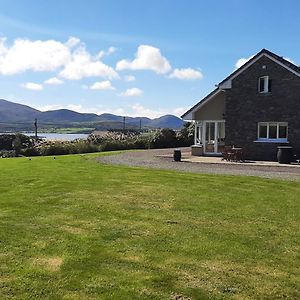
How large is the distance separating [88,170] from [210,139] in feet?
47.8

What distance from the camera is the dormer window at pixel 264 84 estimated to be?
88.7 feet

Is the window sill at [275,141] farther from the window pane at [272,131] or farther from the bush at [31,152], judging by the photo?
the bush at [31,152]

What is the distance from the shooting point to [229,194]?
12727 millimetres

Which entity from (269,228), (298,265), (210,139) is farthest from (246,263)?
(210,139)

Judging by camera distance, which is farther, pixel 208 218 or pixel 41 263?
pixel 208 218

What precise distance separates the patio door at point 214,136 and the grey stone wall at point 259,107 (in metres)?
2.58

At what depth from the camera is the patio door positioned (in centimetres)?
3123

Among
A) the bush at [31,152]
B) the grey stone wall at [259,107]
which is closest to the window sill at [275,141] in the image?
the grey stone wall at [259,107]

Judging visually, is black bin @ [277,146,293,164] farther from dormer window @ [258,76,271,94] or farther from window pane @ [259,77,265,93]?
window pane @ [259,77,265,93]

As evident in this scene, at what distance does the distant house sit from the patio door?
8.16 feet

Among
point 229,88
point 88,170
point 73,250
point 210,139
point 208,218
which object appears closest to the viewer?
point 73,250

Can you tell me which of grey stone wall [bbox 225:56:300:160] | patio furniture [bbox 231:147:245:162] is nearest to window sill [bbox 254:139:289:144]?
grey stone wall [bbox 225:56:300:160]

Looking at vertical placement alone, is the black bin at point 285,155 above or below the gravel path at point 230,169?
above

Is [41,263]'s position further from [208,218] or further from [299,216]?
[299,216]
